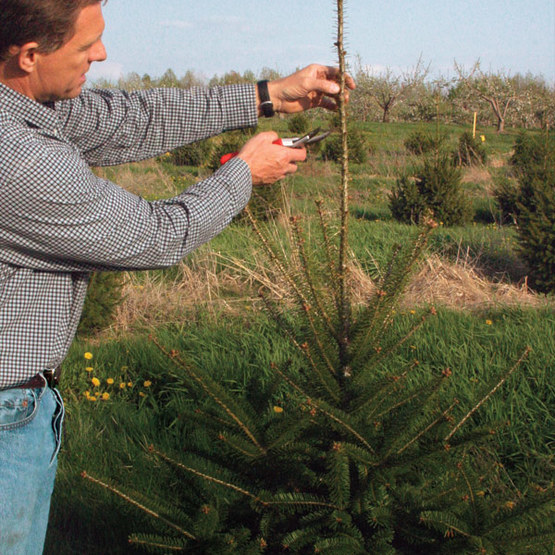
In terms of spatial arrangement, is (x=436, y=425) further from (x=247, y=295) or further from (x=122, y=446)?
(x=247, y=295)

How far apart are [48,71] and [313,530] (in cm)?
131

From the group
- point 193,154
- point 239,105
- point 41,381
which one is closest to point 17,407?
point 41,381

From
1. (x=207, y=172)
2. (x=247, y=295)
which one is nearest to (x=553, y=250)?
(x=247, y=295)

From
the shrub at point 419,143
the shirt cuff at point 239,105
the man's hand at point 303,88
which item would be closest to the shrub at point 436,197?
the shrub at point 419,143

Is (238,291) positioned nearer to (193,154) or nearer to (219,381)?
(219,381)

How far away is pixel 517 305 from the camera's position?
4.88 metres

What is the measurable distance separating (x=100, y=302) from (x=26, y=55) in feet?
11.9

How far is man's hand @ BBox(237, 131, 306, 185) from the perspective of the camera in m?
1.73

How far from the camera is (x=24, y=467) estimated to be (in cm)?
158

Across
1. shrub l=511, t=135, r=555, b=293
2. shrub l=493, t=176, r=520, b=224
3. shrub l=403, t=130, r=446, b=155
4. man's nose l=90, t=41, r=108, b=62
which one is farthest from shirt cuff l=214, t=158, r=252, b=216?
shrub l=403, t=130, r=446, b=155

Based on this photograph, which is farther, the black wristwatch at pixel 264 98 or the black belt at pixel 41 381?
the black wristwatch at pixel 264 98

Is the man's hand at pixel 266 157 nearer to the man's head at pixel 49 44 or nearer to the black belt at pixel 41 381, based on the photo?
the man's head at pixel 49 44

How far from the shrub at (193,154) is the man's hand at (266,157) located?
41.7 ft

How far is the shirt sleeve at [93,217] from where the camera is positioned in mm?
1378
